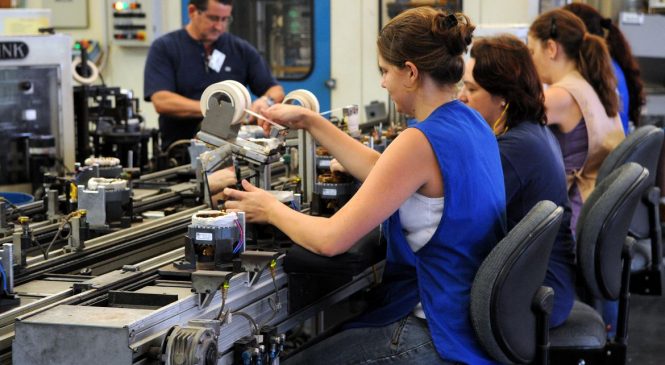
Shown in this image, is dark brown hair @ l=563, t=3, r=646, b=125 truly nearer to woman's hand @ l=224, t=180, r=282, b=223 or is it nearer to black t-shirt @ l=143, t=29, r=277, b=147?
black t-shirt @ l=143, t=29, r=277, b=147

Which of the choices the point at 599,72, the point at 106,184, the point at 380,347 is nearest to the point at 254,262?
the point at 380,347

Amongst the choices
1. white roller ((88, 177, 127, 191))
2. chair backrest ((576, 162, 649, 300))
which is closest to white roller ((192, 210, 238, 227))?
white roller ((88, 177, 127, 191))

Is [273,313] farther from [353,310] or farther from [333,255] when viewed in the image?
[353,310]

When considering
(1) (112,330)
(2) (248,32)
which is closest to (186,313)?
(1) (112,330)

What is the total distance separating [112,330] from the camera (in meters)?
1.54

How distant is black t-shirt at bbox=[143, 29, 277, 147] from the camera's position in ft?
13.9

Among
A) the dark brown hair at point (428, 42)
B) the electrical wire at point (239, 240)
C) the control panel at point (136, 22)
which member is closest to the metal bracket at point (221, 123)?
the electrical wire at point (239, 240)

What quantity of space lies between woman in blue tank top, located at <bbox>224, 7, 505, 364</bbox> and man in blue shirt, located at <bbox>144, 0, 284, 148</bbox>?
2158mm

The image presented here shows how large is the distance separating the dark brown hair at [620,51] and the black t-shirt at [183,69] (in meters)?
1.45

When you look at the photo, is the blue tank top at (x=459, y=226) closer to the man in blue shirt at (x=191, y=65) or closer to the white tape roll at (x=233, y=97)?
the white tape roll at (x=233, y=97)

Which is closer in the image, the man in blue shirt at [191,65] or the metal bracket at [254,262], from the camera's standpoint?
the metal bracket at [254,262]

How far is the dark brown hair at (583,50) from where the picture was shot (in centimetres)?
345

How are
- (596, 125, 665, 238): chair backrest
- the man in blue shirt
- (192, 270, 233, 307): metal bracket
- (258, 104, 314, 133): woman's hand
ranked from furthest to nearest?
the man in blue shirt → (596, 125, 665, 238): chair backrest → (258, 104, 314, 133): woman's hand → (192, 270, 233, 307): metal bracket

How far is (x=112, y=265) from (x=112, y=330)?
600mm
